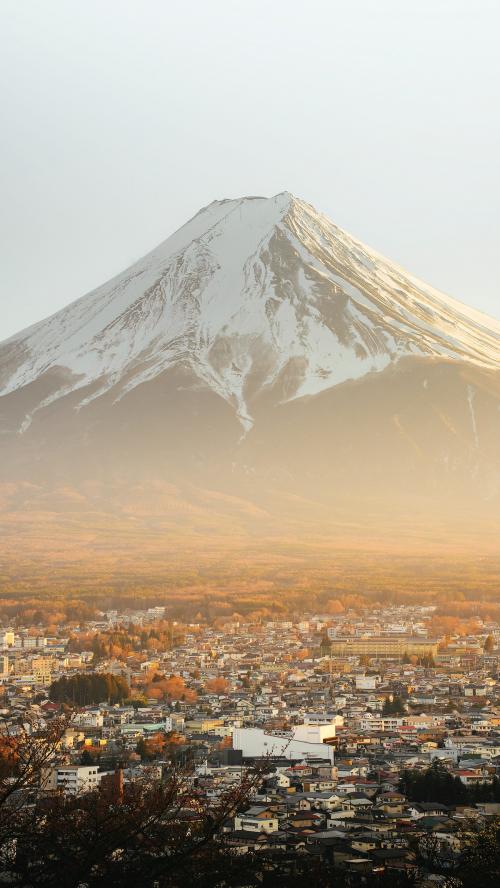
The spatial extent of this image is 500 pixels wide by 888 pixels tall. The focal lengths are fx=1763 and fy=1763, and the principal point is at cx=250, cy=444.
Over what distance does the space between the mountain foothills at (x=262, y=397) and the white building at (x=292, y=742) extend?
182 feet

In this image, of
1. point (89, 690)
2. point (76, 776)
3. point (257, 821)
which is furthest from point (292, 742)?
point (89, 690)

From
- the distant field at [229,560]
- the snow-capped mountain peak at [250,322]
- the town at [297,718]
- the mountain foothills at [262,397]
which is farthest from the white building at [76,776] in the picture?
the snow-capped mountain peak at [250,322]

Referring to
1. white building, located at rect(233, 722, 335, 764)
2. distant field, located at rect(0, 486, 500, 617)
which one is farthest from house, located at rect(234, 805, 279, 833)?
distant field, located at rect(0, 486, 500, 617)

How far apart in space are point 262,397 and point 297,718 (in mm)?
61230

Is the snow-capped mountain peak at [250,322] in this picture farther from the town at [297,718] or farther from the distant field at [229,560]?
the town at [297,718]

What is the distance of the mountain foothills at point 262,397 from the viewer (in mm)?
97938

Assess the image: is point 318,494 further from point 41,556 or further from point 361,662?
point 361,662

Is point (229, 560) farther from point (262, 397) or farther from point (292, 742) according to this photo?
point (292, 742)

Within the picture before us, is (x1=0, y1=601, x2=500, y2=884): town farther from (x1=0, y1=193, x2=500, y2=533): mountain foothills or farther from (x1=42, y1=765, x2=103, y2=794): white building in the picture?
(x1=0, y1=193, x2=500, y2=533): mountain foothills

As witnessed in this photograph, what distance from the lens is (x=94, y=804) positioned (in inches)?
750

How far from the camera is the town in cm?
2497

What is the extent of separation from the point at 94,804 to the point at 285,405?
83622 millimetres

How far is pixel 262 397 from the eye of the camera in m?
102

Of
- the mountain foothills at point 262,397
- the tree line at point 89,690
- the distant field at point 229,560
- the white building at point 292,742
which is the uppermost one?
the mountain foothills at point 262,397
